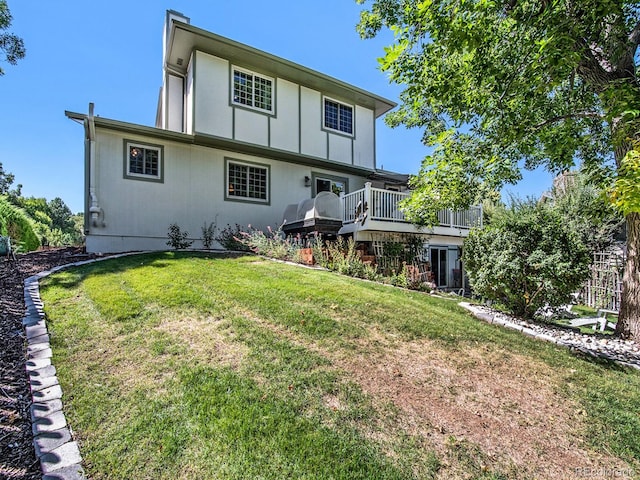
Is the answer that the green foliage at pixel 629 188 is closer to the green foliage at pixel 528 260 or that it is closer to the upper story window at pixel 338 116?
the green foliage at pixel 528 260

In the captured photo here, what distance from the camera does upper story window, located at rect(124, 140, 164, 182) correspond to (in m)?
10.7

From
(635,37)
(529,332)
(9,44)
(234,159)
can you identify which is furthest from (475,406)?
(9,44)

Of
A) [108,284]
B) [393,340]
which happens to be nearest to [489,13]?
[393,340]

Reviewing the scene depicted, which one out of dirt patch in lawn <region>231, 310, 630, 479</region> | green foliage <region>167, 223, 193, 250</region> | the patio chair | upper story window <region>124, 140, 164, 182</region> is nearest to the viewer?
dirt patch in lawn <region>231, 310, 630, 479</region>

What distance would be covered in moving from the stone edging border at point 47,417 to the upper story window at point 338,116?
40.4ft

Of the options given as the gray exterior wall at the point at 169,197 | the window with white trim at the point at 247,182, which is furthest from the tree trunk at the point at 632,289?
the window with white trim at the point at 247,182

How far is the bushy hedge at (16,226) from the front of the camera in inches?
417

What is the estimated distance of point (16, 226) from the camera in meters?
11.5

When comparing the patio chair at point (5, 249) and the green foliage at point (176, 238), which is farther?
the green foliage at point (176, 238)

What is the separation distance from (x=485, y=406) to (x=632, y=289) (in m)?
4.26

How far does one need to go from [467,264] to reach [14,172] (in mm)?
44245

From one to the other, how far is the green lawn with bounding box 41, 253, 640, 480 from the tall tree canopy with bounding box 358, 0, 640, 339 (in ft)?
7.72

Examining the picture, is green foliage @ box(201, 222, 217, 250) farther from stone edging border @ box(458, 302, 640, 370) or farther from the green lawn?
stone edging border @ box(458, 302, 640, 370)

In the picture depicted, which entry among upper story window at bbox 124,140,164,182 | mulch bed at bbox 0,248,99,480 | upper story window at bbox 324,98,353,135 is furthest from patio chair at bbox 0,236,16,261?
upper story window at bbox 324,98,353,135
